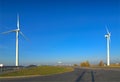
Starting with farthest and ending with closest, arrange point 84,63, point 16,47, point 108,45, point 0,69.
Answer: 1. point 84,63
2. point 108,45
3. point 16,47
4. point 0,69

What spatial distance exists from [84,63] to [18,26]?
299 ft

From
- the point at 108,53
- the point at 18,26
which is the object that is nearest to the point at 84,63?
the point at 108,53

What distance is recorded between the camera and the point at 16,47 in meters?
59.5

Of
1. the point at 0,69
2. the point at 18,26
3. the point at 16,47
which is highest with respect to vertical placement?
the point at 18,26

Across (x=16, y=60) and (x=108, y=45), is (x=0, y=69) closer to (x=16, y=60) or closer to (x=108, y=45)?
(x=16, y=60)

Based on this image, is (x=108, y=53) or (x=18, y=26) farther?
(x=108, y=53)

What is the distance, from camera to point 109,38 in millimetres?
85688

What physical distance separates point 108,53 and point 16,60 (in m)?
36.0

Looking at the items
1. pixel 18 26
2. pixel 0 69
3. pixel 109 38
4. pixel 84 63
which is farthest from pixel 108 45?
pixel 84 63

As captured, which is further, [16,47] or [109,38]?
[109,38]

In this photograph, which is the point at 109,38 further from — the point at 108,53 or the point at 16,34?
the point at 16,34

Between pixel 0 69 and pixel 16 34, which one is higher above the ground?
pixel 16 34

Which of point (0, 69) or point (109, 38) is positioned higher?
point (109, 38)

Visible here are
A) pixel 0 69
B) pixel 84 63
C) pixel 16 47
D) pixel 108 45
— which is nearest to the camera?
pixel 0 69
